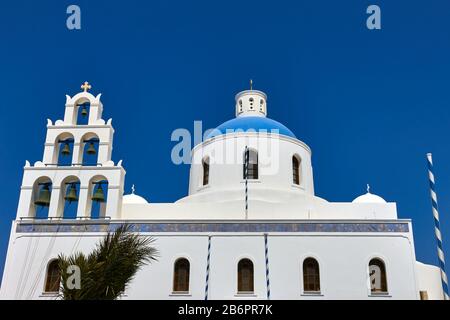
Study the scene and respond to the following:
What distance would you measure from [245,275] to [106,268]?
7569 millimetres

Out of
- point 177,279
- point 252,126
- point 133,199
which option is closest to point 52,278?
point 177,279

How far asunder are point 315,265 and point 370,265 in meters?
1.70

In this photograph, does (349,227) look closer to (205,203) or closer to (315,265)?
(315,265)

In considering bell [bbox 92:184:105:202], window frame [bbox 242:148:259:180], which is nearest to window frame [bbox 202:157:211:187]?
window frame [bbox 242:148:259:180]

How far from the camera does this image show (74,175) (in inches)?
671

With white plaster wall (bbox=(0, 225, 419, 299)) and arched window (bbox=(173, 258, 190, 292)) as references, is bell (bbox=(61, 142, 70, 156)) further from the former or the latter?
arched window (bbox=(173, 258, 190, 292))

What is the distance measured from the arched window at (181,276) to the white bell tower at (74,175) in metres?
2.68

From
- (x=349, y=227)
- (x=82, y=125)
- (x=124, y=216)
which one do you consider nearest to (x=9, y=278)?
(x=124, y=216)

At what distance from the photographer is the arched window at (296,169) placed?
20.3 m

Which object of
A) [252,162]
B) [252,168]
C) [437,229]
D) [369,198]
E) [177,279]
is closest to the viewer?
[437,229]

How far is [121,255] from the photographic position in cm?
934

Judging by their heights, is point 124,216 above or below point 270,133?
below

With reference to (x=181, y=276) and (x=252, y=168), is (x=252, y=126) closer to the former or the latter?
(x=252, y=168)

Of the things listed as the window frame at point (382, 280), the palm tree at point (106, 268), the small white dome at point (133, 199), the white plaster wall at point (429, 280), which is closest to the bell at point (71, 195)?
the small white dome at point (133, 199)
